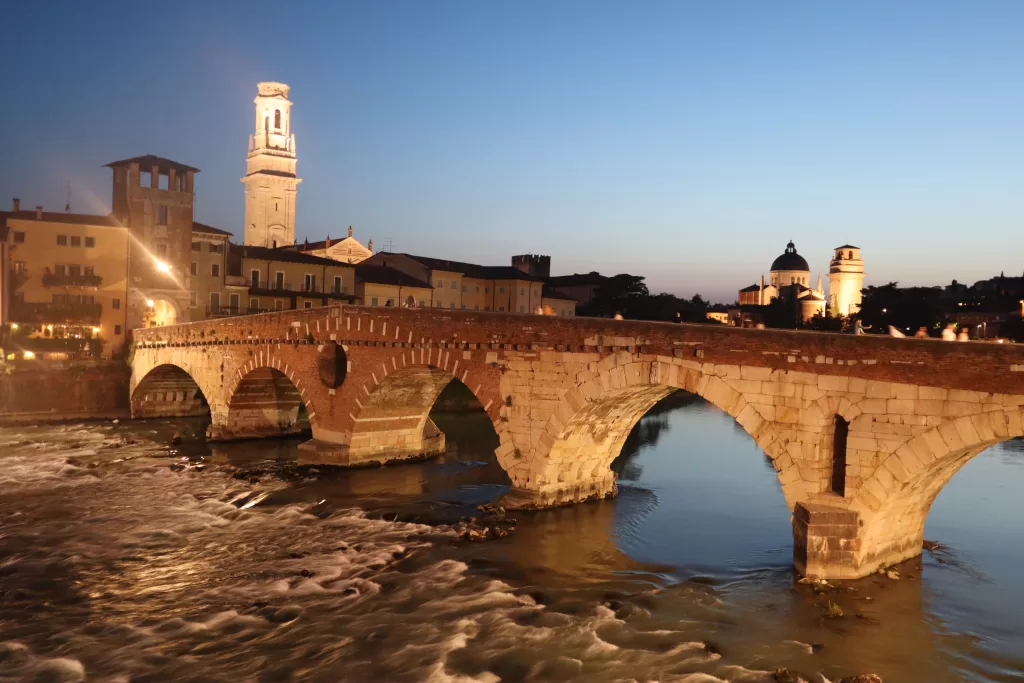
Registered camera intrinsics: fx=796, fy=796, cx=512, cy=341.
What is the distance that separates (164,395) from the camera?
35.9 metres

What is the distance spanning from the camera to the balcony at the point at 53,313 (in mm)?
37469

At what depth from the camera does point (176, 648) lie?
11.4 metres

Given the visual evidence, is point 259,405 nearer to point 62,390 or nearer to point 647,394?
point 62,390

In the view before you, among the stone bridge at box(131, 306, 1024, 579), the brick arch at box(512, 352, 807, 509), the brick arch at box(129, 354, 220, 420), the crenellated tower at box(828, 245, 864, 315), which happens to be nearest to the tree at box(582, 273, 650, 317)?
the crenellated tower at box(828, 245, 864, 315)

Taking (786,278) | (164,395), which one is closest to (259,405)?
(164,395)

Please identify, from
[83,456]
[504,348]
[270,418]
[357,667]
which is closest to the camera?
[357,667]

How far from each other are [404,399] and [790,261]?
79.3m

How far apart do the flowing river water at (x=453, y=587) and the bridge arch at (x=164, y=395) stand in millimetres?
13169

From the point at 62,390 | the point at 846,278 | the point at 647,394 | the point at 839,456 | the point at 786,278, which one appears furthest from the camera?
the point at 786,278

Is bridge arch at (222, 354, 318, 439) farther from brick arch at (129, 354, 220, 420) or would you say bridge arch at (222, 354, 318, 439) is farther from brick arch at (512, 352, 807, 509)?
brick arch at (512, 352, 807, 509)

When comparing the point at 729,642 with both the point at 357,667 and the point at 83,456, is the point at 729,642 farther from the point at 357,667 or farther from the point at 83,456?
the point at 83,456

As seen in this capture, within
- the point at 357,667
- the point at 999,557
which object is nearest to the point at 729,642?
the point at 357,667

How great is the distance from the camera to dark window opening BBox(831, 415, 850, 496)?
1272 centimetres

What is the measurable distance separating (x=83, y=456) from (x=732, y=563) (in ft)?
67.8
